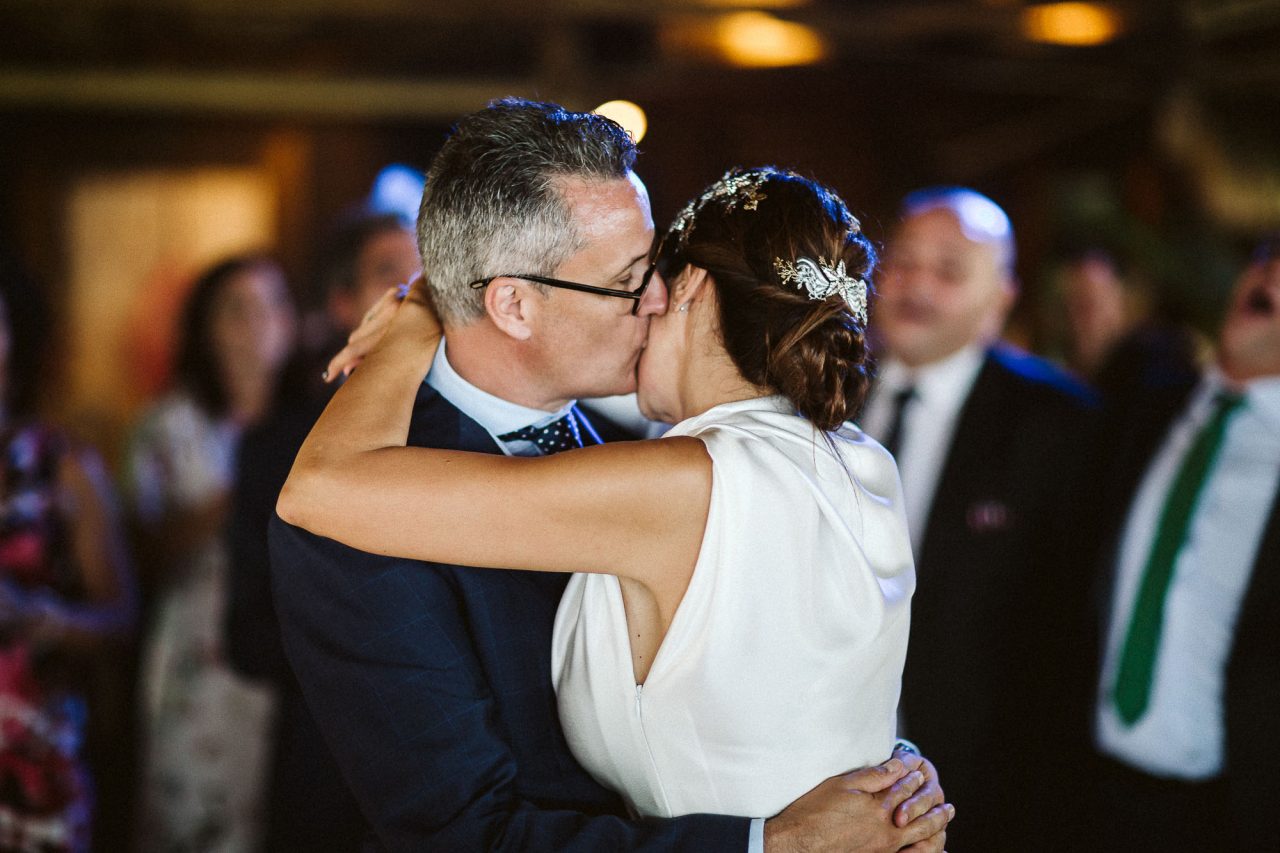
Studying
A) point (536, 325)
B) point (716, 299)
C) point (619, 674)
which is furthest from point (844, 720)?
point (536, 325)

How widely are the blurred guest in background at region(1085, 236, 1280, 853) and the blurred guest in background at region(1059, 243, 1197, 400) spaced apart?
1334 mm

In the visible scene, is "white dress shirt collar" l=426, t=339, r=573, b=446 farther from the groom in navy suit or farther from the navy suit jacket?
the navy suit jacket

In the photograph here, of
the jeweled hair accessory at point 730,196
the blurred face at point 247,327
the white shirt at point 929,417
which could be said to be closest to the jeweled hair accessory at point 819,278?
the jeweled hair accessory at point 730,196

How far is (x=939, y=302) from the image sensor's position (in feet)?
10.1

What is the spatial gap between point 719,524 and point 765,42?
4.41m

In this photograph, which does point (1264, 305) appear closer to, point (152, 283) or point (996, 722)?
point (996, 722)

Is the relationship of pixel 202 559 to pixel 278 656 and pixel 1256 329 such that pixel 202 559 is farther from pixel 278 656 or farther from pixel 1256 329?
pixel 1256 329

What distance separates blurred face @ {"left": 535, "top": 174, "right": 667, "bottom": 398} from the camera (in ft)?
5.41

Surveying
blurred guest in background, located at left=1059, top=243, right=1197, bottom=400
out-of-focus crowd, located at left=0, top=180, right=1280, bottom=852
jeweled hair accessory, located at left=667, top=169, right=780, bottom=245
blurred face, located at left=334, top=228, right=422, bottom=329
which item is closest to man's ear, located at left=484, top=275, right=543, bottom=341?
jeweled hair accessory, located at left=667, top=169, right=780, bottom=245

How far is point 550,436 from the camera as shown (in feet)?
5.86

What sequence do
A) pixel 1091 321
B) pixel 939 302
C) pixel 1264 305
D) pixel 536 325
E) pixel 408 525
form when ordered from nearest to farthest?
pixel 408 525 → pixel 536 325 → pixel 1264 305 → pixel 939 302 → pixel 1091 321

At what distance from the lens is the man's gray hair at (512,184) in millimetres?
1621

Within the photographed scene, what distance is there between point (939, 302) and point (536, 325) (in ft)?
5.70

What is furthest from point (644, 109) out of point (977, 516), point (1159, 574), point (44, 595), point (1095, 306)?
point (44, 595)
